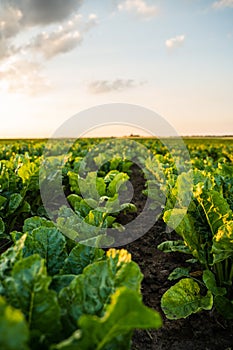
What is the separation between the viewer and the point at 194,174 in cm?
478

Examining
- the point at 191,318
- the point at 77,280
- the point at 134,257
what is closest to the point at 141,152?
the point at 134,257

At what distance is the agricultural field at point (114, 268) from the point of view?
52.9 inches

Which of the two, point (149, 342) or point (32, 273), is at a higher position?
point (32, 273)

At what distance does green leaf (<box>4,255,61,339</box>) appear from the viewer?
1.52 metres

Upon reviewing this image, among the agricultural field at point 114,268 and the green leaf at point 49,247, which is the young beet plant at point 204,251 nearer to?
the agricultural field at point 114,268

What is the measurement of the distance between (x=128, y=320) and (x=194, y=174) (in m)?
3.66

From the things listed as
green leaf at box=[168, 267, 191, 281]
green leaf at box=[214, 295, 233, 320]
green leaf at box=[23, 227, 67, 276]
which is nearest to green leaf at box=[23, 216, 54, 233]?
green leaf at box=[23, 227, 67, 276]

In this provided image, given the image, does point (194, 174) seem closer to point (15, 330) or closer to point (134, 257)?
point (134, 257)

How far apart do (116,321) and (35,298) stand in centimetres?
40

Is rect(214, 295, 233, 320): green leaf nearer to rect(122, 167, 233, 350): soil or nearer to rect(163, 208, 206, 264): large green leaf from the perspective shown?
rect(122, 167, 233, 350): soil

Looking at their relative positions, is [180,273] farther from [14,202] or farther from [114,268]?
[114,268]

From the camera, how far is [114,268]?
5.42 feet

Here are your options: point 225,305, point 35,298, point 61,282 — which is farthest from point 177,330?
point 35,298

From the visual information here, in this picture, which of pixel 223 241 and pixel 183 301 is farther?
pixel 183 301
